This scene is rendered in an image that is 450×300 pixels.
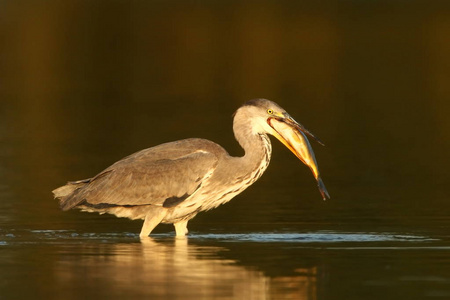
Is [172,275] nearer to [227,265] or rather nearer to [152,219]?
[227,265]

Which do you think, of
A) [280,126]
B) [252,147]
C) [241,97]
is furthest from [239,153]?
[241,97]

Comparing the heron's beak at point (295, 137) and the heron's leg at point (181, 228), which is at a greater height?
the heron's beak at point (295, 137)

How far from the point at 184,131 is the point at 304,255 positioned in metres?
14.3

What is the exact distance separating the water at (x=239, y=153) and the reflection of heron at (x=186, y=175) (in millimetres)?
349

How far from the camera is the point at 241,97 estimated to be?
36938 mm

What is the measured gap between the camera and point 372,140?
26.8 metres

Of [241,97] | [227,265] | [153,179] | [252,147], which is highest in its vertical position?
[241,97]

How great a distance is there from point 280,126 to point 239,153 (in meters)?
8.97

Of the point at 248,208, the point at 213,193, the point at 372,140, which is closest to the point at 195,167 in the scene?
the point at 213,193

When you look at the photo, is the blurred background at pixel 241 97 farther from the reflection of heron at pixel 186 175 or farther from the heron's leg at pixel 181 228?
the heron's leg at pixel 181 228

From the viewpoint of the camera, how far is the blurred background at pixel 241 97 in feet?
61.9

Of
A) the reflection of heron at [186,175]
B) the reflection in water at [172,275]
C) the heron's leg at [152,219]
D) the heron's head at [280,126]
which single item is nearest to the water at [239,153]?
the reflection in water at [172,275]

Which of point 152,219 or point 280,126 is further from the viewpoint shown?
point 280,126

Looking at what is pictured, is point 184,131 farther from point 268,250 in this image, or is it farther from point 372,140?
point 268,250
